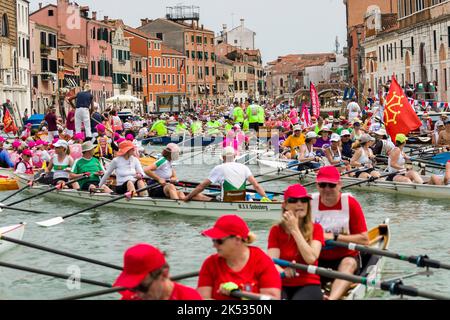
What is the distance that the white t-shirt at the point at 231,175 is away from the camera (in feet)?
51.7

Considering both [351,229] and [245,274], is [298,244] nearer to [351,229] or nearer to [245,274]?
[245,274]

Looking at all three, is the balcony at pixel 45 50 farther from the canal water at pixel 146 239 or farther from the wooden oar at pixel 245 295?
the wooden oar at pixel 245 295

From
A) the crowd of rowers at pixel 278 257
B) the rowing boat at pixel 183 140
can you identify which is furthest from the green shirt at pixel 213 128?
the crowd of rowers at pixel 278 257

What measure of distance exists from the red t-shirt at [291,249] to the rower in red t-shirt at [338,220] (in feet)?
2.84

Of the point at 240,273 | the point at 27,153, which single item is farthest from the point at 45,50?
the point at 240,273

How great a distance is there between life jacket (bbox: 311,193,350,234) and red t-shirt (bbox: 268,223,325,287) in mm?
952

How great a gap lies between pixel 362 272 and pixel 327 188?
1247mm

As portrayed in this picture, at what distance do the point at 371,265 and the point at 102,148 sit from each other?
15568mm

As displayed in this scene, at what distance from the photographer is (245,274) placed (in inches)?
313

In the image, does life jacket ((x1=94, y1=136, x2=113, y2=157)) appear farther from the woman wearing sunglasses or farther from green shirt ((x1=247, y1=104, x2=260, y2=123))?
the woman wearing sunglasses

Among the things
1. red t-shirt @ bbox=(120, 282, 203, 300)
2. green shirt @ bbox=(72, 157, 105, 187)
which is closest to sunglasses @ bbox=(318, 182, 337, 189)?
red t-shirt @ bbox=(120, 282, 203, 300)

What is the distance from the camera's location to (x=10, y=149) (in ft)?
102

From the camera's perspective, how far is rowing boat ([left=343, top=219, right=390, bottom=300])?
9938 mm

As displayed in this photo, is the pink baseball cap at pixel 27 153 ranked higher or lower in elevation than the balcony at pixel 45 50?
lower
